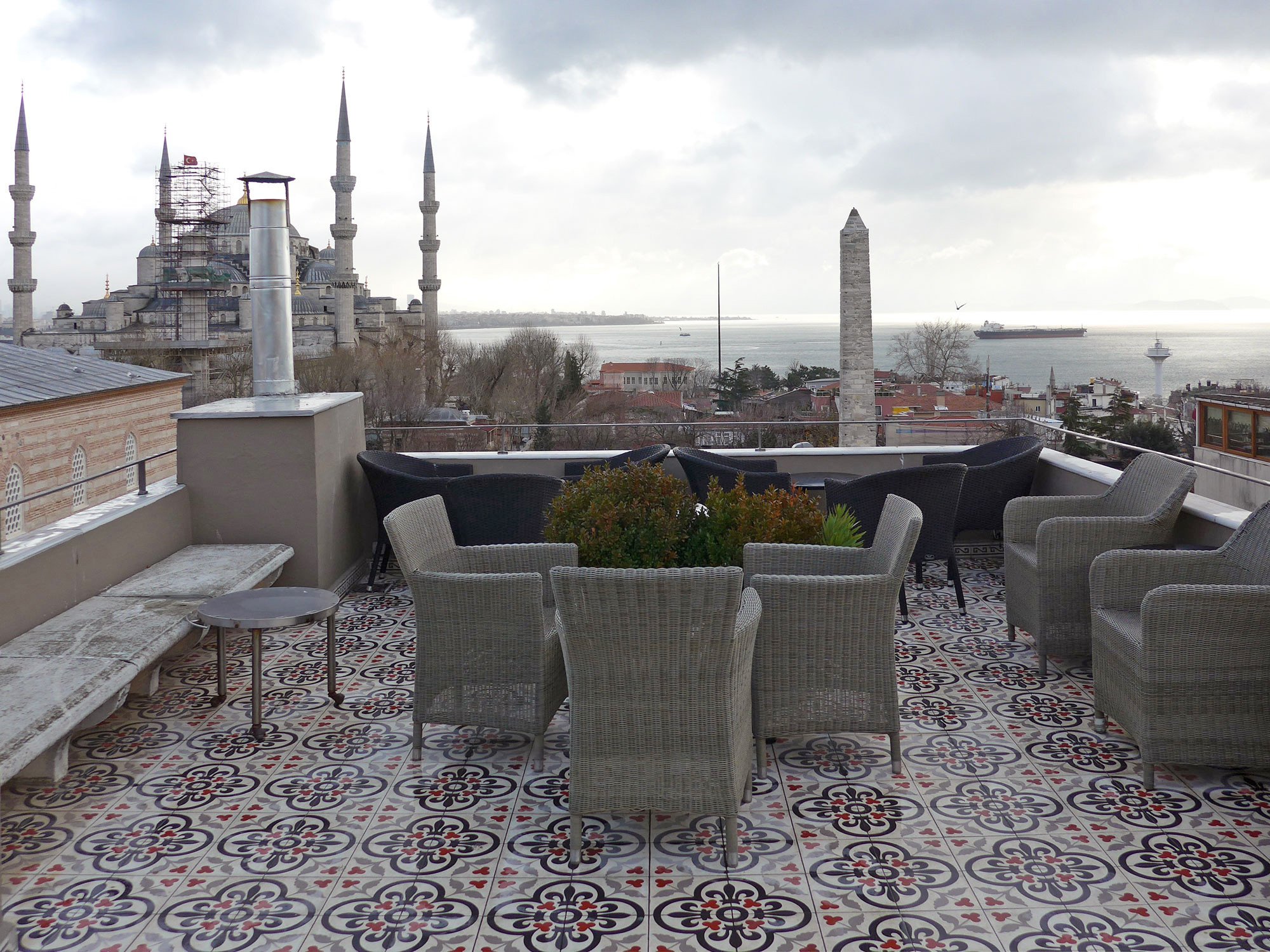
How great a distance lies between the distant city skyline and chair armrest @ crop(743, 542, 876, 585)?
13.7 ft

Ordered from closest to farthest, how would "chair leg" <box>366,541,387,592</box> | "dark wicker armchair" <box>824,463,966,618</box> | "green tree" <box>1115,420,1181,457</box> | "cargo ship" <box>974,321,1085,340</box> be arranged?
"dark wicker armchair" <box>824,463,966,618</box> → "chair leg" <box>366,541,387,592</box> → "green tree" <box>1115,420,1181,457</box> → "cargo ship" <box>974,321,1085,340</box>

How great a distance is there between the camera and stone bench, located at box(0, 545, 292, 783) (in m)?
2.41

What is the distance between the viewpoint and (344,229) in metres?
48.3

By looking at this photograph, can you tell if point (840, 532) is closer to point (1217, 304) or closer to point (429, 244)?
point (429, 244)

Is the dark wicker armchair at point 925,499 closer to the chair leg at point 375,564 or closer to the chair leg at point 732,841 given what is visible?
the chair leg at point 375,564

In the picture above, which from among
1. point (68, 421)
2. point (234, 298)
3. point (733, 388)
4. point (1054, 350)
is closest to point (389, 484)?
point (68, 421)

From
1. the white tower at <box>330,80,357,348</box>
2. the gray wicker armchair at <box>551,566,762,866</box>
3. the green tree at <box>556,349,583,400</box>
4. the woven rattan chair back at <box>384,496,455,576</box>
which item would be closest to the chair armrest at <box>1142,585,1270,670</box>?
the gray wicker armchair at <box>551,566,762,866</box>

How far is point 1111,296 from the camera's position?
4425 centimetres

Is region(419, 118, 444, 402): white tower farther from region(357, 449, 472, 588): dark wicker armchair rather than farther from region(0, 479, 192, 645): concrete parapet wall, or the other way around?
region(0, 479, 192, 645): concrete parapet wall

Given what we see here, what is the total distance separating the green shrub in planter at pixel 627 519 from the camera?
3094mm

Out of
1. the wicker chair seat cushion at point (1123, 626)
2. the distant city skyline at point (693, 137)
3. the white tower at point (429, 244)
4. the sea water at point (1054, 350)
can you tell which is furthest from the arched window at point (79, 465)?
the sea water at point (1054, 350)

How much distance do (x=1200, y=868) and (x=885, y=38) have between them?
27.9 ft

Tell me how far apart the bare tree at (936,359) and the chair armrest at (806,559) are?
197 feet

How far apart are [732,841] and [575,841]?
A: 369 millimetres
